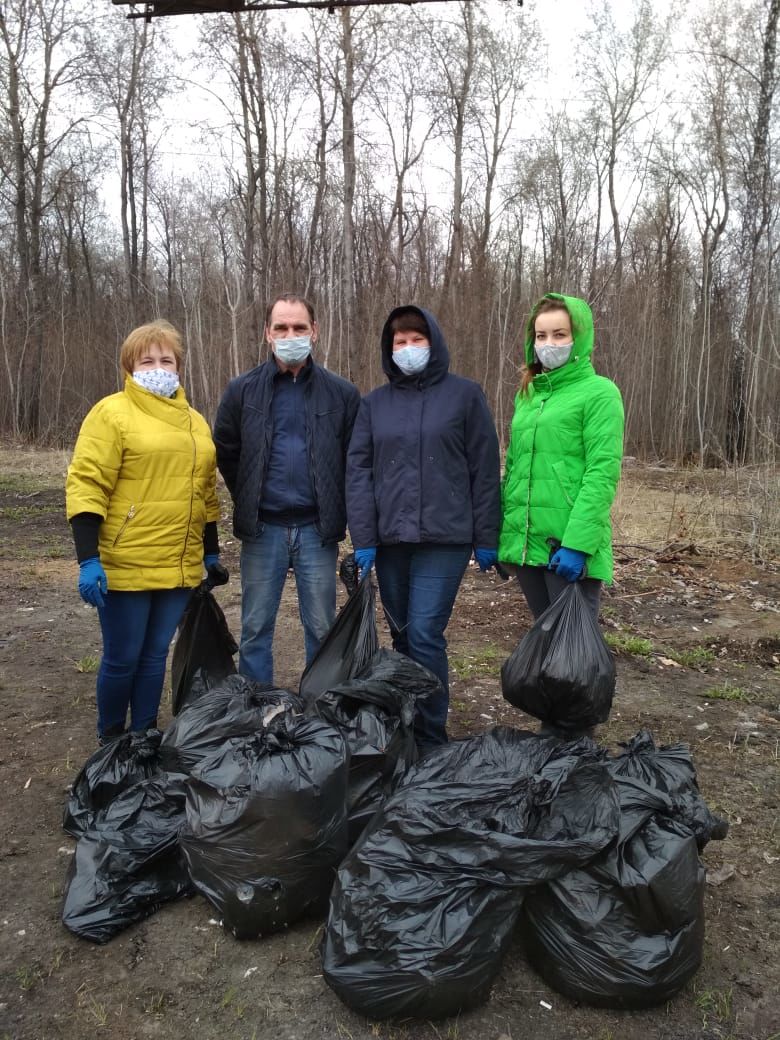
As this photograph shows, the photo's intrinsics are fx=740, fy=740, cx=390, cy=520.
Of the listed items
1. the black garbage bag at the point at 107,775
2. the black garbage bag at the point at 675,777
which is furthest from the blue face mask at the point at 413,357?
the black garbage bag at the point at 107,775

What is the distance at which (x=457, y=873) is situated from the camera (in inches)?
71.4

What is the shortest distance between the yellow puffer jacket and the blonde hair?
0.25 ft

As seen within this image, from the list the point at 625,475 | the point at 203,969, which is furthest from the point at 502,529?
the point at 625,475

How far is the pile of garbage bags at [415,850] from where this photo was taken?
1792 mm

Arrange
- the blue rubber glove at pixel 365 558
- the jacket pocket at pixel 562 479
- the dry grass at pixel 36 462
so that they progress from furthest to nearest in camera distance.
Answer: the dry grass at pixel 36 462 < the blue rubber glove at pixel 365 558 < the jacket pocket at pixel 562 479

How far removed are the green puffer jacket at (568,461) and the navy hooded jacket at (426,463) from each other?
0.37 ft

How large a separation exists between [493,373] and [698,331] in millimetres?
3805

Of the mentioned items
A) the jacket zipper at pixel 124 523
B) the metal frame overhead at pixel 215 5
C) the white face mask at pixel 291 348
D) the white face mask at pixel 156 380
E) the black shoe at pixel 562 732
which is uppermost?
the metal frame overhead at pixel 215 5

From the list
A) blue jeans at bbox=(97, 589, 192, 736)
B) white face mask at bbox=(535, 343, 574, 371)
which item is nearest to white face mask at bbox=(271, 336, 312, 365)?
white face mask at bbox=(535, 343, 574, 371)

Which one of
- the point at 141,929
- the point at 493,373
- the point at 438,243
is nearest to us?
the point at 141,929

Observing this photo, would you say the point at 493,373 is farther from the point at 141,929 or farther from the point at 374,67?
the point at 141,929

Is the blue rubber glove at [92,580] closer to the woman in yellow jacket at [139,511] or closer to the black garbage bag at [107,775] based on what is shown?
the woman in yellow jacket at [139,511]

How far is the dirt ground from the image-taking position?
1.84m

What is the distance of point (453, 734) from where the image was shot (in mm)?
3510
